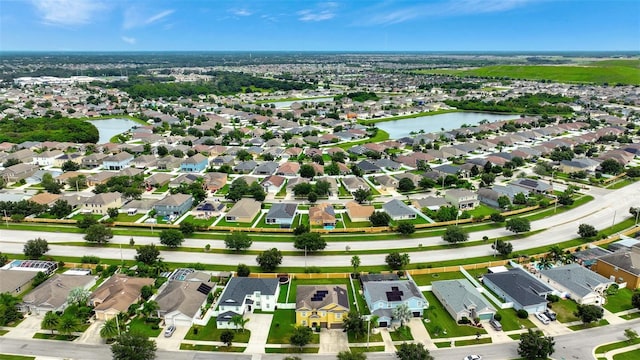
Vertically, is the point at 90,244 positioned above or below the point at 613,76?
below

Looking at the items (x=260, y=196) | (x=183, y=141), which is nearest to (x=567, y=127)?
(x=260, y=196)

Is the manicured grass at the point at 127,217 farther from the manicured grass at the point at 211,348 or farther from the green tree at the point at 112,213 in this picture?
the manicured grass at the point at 211,348

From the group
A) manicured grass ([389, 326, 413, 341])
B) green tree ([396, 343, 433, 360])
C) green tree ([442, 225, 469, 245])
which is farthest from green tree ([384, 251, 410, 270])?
green tree ([396, 343, 433, 360])

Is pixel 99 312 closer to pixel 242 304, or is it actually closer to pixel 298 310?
pixel 242 304

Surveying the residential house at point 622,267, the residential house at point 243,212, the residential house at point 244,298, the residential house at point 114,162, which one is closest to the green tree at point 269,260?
the residential house at point 244,298

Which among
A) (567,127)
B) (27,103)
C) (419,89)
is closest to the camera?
(567,127)

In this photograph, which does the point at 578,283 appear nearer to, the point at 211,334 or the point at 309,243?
the point at 309,243
